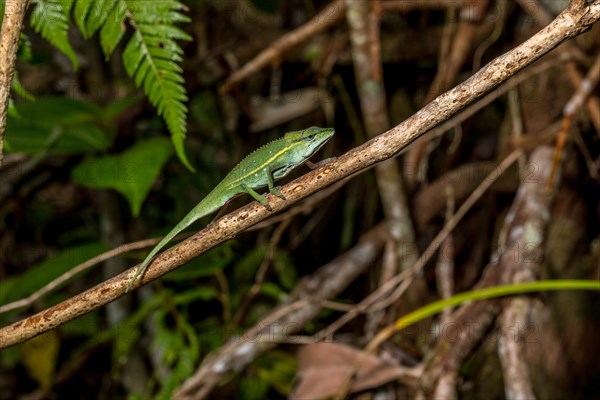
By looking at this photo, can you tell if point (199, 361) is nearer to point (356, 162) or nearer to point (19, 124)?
point (19, 124)

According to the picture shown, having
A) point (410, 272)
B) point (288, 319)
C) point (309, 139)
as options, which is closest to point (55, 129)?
point (288, 319)

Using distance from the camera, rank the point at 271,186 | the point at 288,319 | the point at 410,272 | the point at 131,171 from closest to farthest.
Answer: the point at 271,186 → the point at 131,171 → the point at 410,272 → the point at 288,319

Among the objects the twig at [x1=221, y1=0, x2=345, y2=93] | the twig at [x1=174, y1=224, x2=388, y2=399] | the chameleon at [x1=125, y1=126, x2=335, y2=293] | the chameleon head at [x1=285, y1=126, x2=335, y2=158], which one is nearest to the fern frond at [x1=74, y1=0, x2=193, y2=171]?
the chameleon at [x1=125, y1=126, x2=335, y2=293]

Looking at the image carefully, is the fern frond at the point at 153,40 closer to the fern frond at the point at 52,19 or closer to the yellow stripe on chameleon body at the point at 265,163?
the fern frond at the point at 52,19

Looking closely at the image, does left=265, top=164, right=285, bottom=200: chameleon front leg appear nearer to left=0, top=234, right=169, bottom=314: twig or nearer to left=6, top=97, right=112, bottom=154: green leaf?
left=0, top=234, right=169, bottom=314: twig

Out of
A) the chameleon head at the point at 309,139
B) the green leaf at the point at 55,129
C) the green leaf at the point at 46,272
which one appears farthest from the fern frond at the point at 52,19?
the green leaf at the point at 46,272

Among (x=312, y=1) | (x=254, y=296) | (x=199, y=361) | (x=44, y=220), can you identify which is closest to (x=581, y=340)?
(x=254, y=296)

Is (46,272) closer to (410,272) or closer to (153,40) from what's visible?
(153,40)
